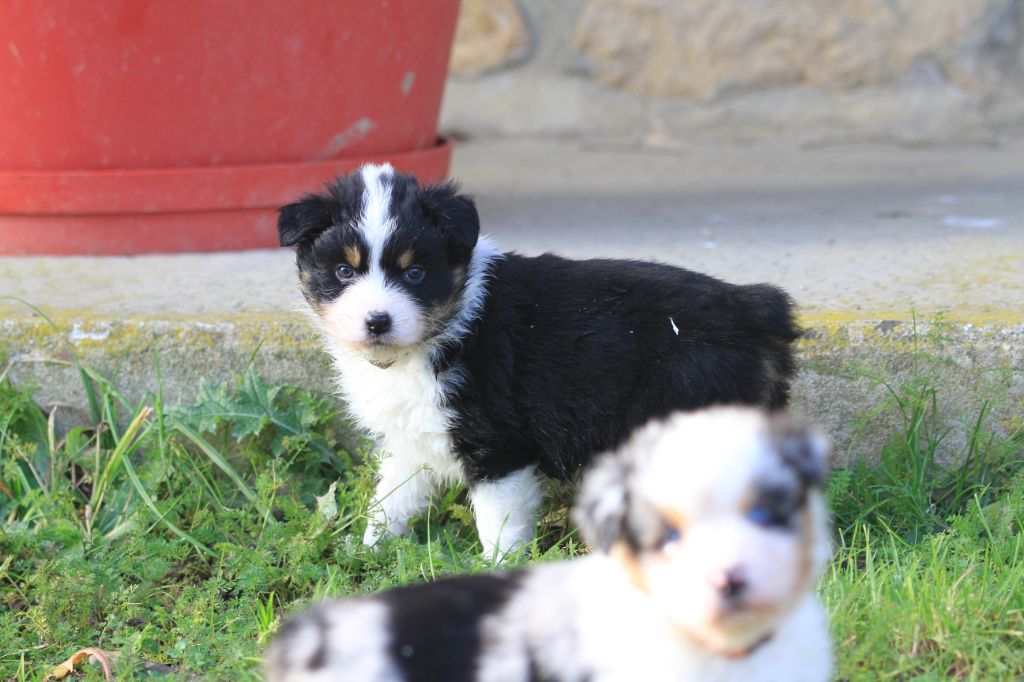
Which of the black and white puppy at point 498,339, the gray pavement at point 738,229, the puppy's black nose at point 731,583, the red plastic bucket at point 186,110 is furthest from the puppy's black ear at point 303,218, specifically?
the puppy's black nose at point 731,583

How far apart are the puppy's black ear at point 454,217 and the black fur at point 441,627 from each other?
135 centimetres

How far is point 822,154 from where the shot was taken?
6.78 m

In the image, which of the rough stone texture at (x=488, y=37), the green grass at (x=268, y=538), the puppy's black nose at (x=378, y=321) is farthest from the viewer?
the rough stone texture at (x=488, y=37)

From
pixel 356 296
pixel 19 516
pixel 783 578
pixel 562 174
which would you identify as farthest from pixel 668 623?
pixel 562 174

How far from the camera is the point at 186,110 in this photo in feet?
14.3

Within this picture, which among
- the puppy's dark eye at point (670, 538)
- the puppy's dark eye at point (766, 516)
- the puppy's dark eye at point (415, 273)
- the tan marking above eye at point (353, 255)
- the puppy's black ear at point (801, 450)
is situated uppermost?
the puppy's black ear at point (801, 450)

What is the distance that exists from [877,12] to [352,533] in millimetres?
4746

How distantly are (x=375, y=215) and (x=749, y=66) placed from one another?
165 inches

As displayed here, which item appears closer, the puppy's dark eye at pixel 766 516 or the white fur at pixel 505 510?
the puppy's dark eye at pixel 766 516

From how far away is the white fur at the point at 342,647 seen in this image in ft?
6.62

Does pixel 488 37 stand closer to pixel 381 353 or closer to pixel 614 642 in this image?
pixel 381 353

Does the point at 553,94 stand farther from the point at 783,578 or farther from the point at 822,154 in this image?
the point at 783,578

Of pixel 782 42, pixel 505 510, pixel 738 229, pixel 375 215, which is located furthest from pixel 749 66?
pixel 505 510

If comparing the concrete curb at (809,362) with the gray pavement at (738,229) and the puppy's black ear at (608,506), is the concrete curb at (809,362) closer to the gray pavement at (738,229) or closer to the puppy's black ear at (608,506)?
the gray pavement at (738,229)
